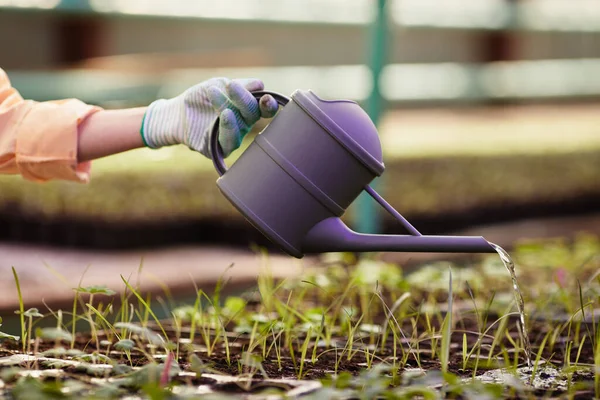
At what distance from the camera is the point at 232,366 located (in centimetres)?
178

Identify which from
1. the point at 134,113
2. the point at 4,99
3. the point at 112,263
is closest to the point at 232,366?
the point at 134,113

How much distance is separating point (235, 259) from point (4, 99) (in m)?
1.96

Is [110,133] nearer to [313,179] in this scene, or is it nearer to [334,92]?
[313,179]

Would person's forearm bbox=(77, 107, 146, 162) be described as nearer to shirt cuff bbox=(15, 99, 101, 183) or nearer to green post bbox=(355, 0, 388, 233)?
shirt cuff bbox=(15, 99, 101, 183)

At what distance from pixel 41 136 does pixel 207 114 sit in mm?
338

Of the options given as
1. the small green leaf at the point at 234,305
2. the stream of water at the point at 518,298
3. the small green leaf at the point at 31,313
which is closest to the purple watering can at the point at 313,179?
the stream of water at the point at 518,298

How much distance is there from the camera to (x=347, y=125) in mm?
1636

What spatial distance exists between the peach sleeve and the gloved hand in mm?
148

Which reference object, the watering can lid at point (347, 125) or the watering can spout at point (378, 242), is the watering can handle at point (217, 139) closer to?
the watering can lid at point (347, 125)

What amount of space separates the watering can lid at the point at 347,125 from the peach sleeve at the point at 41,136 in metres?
0.49

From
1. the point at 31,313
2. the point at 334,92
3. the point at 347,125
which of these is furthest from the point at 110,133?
the point at 334,92

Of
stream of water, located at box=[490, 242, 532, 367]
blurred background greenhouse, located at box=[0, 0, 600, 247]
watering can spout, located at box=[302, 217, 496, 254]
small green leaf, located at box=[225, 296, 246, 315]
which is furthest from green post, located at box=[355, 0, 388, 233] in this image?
watering can spout, located at box=[302, 217, 496, 254]

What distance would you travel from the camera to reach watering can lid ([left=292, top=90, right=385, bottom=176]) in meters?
1.62

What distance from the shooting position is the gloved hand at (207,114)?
172 centimetres
